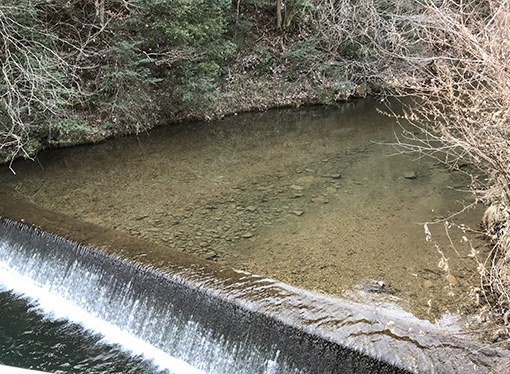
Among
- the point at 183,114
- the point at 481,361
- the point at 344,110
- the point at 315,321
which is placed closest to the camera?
A: the point at 481,361

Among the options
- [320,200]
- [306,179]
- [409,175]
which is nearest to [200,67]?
[306,179]

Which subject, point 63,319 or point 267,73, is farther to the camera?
point 267,73

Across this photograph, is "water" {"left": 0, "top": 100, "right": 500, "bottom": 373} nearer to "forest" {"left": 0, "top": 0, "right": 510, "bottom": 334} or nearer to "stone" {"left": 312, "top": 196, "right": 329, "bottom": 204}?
"stone" {"left": 312, "top": 196, "right": 329, "bottom": 204}

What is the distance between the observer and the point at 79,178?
7.88 meters

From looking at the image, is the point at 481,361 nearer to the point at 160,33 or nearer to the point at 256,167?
Result: the point at 256,167

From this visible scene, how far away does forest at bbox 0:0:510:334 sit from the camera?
6672mm

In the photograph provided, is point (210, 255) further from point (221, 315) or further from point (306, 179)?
point (306, 179)

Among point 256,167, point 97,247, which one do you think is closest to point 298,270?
point 97,247

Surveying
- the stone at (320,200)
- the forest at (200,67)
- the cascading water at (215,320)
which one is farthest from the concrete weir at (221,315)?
the stone at (320,200)

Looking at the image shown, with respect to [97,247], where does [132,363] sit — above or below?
below

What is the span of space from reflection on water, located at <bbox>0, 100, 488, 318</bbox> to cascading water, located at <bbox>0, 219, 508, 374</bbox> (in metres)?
0.59

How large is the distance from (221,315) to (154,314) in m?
0.83

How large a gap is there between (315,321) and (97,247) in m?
2.79

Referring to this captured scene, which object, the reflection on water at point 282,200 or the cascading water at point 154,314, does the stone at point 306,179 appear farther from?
the cascading water at point 154,314
